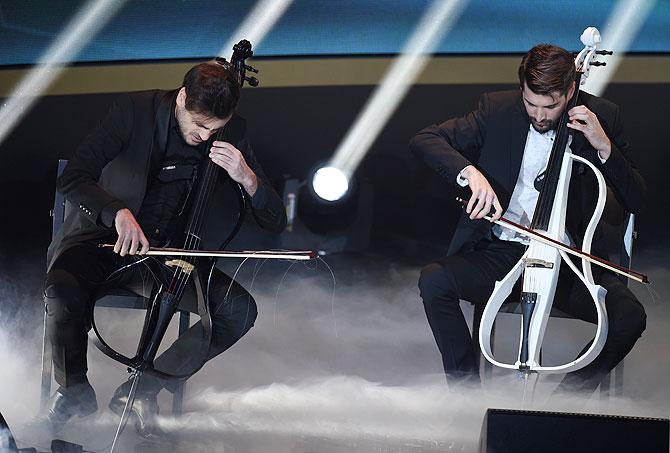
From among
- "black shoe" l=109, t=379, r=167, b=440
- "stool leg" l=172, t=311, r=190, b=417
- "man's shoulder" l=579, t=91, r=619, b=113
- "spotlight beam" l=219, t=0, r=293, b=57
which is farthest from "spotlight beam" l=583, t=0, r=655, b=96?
"black shoe" l=109, t=379, r=167, b=440

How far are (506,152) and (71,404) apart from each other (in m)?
1.51

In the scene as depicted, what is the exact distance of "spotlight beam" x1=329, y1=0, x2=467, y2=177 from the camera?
3775 millimetres

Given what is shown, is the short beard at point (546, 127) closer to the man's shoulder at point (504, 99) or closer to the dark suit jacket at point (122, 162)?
the man's shoulder at point (504, 99)

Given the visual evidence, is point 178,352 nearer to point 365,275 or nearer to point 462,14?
point 365,275

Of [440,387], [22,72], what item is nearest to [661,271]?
[440,387]

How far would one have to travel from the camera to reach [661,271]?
3732mm

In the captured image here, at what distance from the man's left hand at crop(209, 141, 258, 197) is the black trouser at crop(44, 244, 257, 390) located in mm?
351

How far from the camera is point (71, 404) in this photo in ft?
9.43

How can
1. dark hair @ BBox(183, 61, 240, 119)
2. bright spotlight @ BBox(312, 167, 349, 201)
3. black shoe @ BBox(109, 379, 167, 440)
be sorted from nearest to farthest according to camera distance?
black shoe @ BBox(109, 379, 167, 440), dark hair @ BBox(183, 61, 240, 119), bright spotlight @ BBox(312, 167, 349, 201)

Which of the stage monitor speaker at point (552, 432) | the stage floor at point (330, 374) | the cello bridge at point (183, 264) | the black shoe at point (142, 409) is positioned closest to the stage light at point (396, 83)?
the stage floor at point (330, 374)

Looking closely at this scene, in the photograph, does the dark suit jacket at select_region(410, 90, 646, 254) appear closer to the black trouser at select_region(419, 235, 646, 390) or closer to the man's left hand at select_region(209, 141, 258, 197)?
the black trouser at select_region(419, 235, 646, 390)

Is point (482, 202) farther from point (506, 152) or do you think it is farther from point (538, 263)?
point (506, 152)

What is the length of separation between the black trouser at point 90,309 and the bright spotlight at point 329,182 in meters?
Answer: 0.72

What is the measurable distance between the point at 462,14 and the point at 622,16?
58 centimetres
